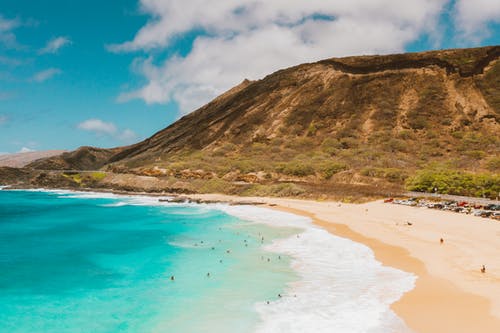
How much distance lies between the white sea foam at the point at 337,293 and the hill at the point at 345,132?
2932 cm

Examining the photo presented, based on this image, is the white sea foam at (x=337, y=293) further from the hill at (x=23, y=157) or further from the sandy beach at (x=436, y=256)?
the hill at (x=23, y=157)

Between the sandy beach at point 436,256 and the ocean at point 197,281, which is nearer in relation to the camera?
the sandy beach at point 436,256

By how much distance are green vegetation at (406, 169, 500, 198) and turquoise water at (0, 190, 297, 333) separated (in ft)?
79.4

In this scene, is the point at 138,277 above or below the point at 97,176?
below

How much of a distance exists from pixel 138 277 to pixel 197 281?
339 cm

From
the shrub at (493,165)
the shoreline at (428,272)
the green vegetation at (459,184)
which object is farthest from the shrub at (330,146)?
the shoreline at (428,272)

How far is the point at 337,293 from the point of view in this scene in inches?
631

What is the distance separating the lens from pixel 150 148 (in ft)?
402

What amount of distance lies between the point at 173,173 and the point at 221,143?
958 inches

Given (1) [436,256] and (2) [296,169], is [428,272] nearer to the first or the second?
(1) [436,256]

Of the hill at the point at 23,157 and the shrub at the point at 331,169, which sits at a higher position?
the hill at the point at 23,157

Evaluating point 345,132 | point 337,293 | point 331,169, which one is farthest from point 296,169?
point 337,293

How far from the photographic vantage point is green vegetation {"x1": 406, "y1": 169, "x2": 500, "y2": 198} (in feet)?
138

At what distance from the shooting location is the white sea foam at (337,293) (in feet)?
42.5
